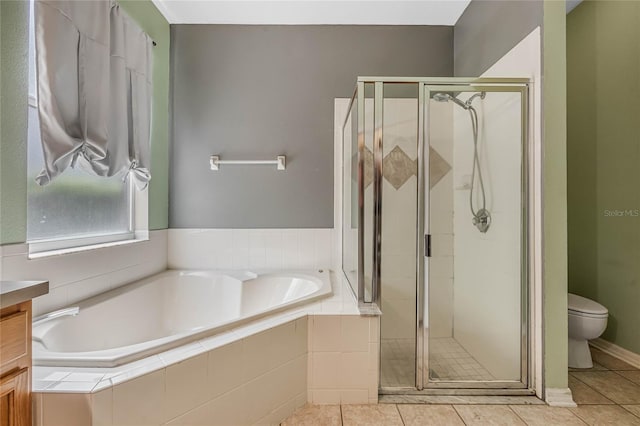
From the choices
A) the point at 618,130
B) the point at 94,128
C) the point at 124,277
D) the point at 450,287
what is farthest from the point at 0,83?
the point at 618,130

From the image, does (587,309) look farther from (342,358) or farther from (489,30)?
(489,30)

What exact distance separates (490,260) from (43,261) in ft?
7.77

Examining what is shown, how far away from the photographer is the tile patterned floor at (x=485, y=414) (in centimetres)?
140

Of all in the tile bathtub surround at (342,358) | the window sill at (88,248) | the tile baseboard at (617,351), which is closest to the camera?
the window sill at (88,248)

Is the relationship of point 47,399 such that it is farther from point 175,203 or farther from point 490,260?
point 490,260

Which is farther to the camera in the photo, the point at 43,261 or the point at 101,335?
the point at 101,335

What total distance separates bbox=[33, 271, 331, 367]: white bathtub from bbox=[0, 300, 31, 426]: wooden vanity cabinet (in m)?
0.20

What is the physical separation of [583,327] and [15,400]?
8.51 ft

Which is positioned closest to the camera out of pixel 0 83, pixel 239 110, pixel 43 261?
pixel 0 83

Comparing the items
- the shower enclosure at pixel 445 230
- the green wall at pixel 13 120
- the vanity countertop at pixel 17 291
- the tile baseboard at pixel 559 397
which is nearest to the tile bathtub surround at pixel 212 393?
the vanity countertop at pixel 17 291

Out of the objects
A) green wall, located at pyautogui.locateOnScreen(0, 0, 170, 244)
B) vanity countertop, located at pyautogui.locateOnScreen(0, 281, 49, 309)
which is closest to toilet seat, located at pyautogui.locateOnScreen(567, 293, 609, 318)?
vanity countertop, located at pyautogui.locateOnScreen(0, 281, 49, 309)

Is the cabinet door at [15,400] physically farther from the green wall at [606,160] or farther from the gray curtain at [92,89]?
the green wall at [606,160]

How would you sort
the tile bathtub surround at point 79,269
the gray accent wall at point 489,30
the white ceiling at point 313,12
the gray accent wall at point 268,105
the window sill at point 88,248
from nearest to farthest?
the tile bathtub surround at point 79,269 → the window sill at point 88,248 → the gray accent wall at point 489,30 → the white ceiling at point 313,12 → the gray accent wall at point 268,105

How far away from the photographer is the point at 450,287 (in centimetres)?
192
